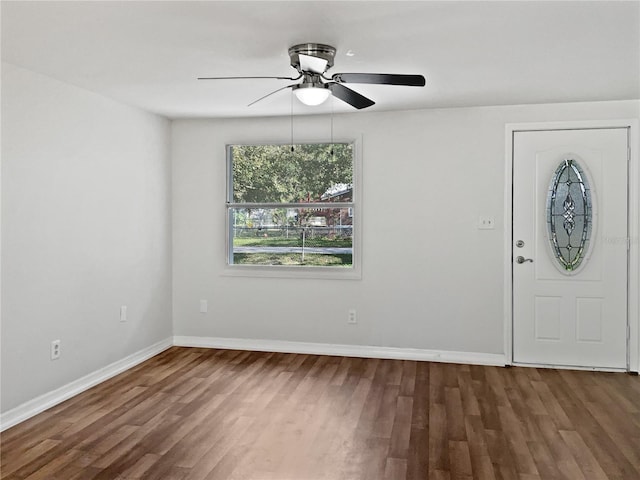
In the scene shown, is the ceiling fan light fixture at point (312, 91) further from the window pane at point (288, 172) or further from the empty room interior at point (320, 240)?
the window pane at point (288, 172)

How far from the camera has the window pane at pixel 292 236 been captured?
5.16 m

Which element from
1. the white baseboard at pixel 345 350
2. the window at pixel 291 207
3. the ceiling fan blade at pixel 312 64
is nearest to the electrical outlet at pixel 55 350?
the white baseboard at pixel 345 350

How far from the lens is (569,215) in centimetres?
461

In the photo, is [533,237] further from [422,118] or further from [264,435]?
[264,435]

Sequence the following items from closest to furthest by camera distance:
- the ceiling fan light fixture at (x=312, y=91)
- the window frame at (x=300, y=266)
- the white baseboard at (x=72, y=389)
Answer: the ceiling fan light fixture at (x=312, y=91) < the white baseboard at (x=72, y=389) < the window frame at (x=300, y=266)

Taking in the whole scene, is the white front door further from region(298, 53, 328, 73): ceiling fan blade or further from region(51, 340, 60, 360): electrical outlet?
region(51, 340, 60, 360): electrical outlet

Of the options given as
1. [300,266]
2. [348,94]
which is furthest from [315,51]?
[300,266]

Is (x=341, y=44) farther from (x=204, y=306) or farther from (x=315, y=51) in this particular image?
(x=204, y=306)

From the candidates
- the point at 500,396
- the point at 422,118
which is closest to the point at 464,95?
the point at 422,118

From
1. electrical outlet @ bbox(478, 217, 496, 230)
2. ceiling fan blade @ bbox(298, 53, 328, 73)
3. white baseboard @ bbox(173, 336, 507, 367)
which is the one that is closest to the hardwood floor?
white baseboard @ bbox(173, 336, 507, 367)

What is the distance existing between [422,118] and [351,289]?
169 cm

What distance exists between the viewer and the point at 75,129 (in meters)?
3.96

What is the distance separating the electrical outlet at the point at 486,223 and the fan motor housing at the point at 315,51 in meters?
2.34

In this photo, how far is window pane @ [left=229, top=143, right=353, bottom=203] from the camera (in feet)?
16.9
